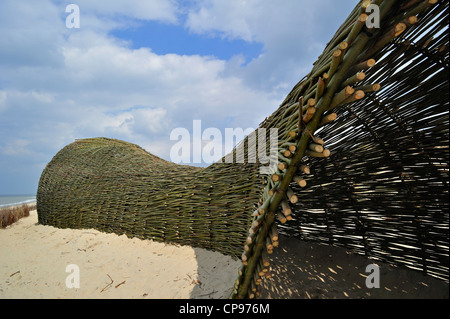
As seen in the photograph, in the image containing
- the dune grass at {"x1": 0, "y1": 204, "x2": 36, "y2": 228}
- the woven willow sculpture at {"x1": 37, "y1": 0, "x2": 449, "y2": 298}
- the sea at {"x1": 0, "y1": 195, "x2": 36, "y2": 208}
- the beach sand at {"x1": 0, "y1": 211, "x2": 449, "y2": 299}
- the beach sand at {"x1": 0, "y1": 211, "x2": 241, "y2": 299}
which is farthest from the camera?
the sea at {"x1": 0, "y1": 195, "x2": 36, "y2": 208}

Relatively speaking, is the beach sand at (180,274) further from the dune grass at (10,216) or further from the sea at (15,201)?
the sea at (15,201)

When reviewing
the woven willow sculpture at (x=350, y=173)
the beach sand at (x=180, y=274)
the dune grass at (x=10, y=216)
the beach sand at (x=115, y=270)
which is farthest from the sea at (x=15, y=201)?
the woven willow sculpture at (x=350, y=173)

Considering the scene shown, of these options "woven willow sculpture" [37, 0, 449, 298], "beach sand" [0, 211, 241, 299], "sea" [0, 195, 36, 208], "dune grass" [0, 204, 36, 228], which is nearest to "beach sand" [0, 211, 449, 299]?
"beach sand" [0, 211, 241, 299]

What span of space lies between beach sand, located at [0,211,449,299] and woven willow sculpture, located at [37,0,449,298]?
0.15 meters

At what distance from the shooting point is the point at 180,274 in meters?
2.94

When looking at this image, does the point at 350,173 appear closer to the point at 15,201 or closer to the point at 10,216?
the point at 10,216

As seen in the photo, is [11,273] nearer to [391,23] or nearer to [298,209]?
[298,209]

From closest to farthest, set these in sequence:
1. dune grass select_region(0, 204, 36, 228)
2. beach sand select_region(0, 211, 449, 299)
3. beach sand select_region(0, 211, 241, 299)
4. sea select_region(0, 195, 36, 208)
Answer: beach sand select_region(0, 211, 449, 299) < beach sand select_region(0, 211, 241, 299) < dune grass select_region(0, 204, 36, 228) < sea select_region(0, 195, 36, 208)

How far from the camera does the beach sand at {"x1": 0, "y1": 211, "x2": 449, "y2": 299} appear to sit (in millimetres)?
2299

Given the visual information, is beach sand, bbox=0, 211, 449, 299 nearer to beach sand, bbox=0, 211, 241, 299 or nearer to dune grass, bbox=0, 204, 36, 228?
beach sand, bbox=0, 211, 241, 299

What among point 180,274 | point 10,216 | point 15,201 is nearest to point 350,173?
point 180,274

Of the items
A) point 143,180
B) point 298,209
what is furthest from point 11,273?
point 298,209

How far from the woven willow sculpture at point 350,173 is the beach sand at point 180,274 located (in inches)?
5.8
